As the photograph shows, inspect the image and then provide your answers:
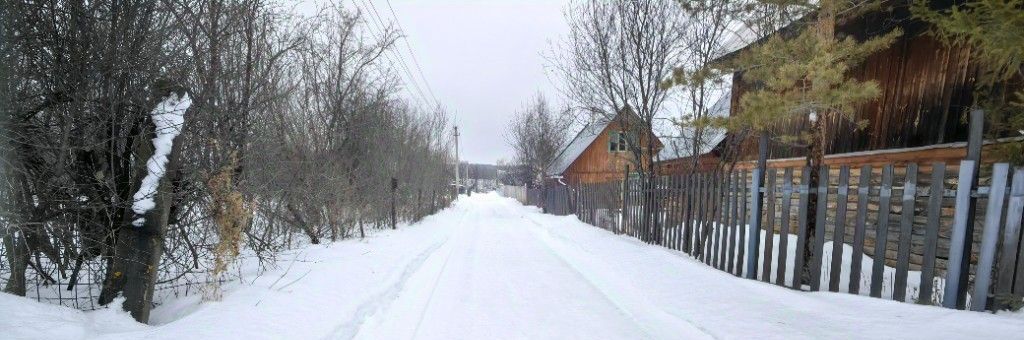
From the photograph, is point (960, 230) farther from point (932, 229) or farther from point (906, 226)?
point (906, 226)

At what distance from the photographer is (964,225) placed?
141 inches

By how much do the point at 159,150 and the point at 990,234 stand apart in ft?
20.7

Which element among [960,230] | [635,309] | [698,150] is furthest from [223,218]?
[698,150]

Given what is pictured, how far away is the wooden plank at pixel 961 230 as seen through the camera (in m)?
3.57

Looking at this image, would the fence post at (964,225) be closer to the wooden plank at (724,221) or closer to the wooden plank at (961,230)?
the wooden plank at (961,230)

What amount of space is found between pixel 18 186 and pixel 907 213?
685 cm

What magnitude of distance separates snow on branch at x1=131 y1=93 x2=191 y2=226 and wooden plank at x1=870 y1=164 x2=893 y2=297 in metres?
5.82

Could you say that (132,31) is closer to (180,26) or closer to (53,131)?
(180,26)

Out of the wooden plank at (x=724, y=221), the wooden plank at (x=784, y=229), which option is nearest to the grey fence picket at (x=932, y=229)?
the wooden plank at (x=784, y=229)

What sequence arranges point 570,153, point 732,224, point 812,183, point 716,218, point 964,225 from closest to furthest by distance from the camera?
point 964,225 → point 812,183 → point 732,224 → point 716,218 → point 570,153

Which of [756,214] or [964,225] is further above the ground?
[964,225]

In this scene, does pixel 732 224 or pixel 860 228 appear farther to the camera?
pixel 732 224

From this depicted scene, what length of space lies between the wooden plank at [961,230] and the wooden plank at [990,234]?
0.11 m

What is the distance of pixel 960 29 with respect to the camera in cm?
350
